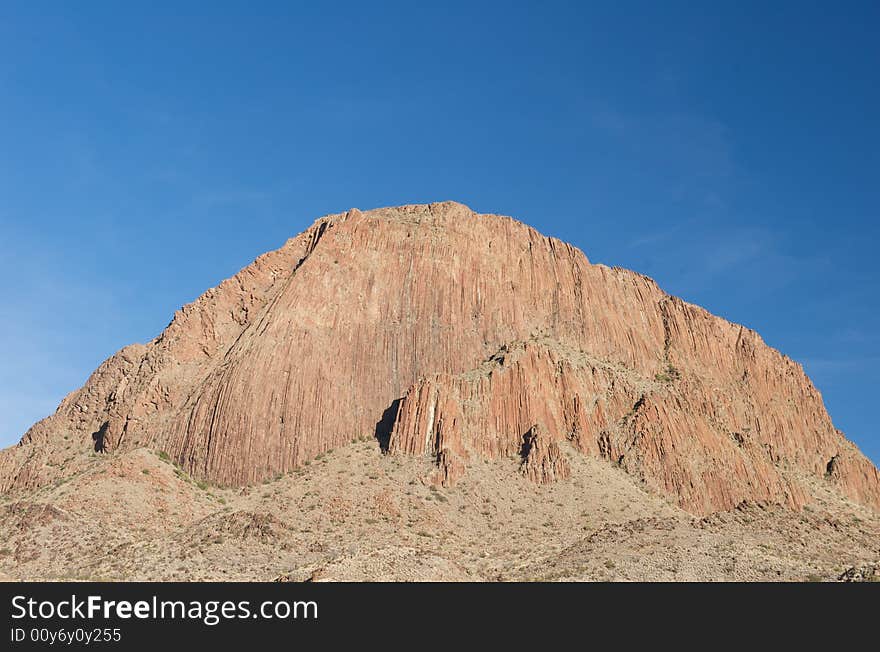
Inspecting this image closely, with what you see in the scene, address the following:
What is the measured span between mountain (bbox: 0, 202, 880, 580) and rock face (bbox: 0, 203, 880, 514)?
0.20 meters

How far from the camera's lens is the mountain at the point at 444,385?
3575 inches

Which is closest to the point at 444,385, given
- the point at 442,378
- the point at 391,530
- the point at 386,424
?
the point at 442,378

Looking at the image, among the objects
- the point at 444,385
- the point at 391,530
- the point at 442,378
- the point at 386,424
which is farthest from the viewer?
the point at 442,378

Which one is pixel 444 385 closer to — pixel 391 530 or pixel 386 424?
pixel 386 424

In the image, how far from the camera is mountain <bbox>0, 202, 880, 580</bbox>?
9081 cm

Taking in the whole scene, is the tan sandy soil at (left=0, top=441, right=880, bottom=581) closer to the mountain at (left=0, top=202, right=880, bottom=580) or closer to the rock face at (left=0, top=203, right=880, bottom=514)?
the mountain at (left=0, top=202, right=880, bottom=580)

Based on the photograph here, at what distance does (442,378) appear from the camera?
95000 mm

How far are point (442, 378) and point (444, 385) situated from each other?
5.86ft

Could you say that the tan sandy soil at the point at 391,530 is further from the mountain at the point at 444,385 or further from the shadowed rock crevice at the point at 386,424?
the mountain at the point at 444,385

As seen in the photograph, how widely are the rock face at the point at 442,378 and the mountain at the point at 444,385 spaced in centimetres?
20

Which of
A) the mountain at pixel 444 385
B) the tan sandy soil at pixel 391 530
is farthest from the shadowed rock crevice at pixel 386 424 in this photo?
the tan sandy soil at pixel 391 530

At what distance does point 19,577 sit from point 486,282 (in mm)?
55456
